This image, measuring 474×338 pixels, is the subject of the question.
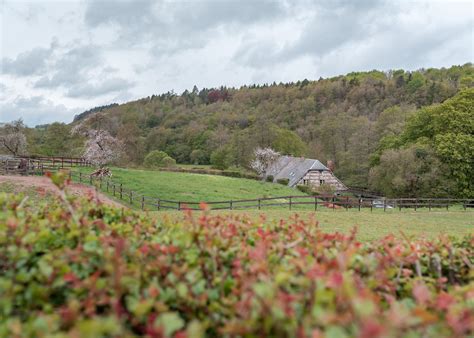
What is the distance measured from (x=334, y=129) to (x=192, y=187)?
1286 inches

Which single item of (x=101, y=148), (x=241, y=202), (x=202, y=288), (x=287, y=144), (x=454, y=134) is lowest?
(x=241, y=202)

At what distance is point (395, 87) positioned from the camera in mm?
75375

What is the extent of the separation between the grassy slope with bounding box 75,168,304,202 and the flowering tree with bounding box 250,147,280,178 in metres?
12.0

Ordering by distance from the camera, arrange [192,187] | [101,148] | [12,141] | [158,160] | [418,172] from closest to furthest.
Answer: [192,187] < [418,172] < [101,148] < [12,141] < [158,160]

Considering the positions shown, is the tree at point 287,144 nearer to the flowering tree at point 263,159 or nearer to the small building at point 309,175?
the flowering tree at point 263,159

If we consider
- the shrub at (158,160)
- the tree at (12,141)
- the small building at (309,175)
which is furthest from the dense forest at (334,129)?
the tree at (12,141)

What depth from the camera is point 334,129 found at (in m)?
55.7

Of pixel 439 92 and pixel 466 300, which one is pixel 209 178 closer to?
pixel 466 300

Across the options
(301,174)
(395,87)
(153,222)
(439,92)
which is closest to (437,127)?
(301,174)

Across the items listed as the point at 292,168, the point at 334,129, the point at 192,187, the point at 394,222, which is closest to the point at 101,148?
the point at 192,187

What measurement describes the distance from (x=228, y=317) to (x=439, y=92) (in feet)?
228

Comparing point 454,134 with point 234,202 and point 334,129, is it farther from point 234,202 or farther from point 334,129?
point 334,129

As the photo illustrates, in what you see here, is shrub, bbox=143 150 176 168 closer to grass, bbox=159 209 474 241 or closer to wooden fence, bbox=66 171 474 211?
wooden fence, bbox=66 171 474 211

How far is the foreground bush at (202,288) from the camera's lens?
1506 millimetres
